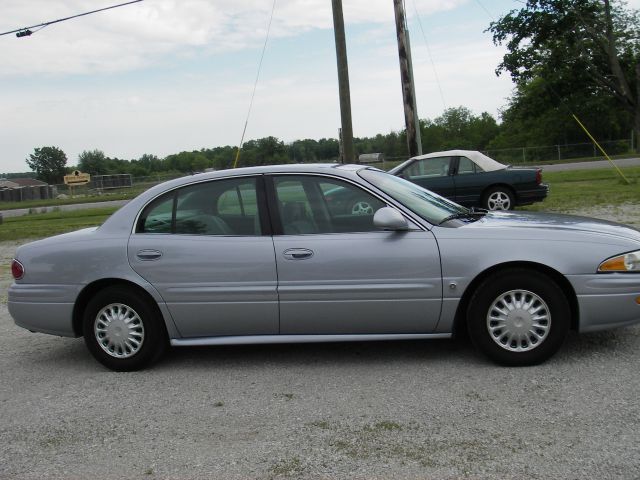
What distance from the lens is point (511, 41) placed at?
38250 millimetres

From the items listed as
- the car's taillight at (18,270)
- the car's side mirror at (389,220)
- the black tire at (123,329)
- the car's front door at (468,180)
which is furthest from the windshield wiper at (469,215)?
the car's front door at (468,180)

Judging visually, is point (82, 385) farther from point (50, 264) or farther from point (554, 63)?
point (554, 63)

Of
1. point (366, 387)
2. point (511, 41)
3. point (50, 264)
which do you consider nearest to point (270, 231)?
point (366, 387)

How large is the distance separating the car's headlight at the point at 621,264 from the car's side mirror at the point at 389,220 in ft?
4.41

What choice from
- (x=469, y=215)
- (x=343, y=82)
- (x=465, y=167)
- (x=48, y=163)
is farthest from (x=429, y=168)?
(x=48, y=163)

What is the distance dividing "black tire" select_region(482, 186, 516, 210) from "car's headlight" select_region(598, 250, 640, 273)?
30.4ft

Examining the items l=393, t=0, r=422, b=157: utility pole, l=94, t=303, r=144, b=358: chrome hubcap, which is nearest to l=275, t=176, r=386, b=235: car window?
l=94, t=303, r=144, b=358: chrome hubcap

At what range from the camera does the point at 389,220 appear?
438 centimetres

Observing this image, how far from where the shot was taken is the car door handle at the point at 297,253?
453 cm

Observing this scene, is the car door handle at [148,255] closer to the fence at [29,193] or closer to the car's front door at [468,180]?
the car's front door at [468,180]

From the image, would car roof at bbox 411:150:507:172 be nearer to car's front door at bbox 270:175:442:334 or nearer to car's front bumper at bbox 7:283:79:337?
car's front door at bbox 270:175:442:334

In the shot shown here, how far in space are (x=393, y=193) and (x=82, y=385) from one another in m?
2.68

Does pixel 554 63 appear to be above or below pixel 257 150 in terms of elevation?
above

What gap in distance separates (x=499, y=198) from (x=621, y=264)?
941 cm
